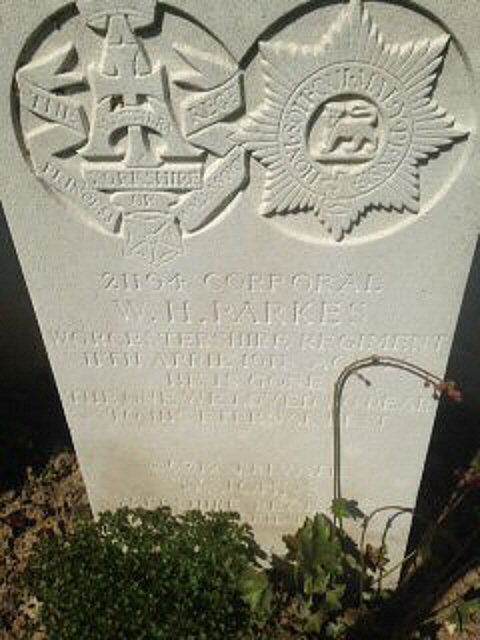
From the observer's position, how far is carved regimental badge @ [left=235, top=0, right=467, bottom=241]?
1703 mm

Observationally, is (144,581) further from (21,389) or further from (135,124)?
(135,124)

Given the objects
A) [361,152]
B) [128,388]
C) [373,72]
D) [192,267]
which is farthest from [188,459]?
[373,72]

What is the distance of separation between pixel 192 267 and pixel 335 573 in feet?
4.22

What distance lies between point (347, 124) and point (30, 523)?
8.15ft

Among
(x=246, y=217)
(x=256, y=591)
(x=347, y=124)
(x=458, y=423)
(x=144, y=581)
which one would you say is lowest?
(x=458, y=423)

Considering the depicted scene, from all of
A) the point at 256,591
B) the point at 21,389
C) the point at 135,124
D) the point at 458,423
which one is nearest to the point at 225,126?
the point at 135,124

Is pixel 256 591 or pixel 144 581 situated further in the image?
pixel 144 581

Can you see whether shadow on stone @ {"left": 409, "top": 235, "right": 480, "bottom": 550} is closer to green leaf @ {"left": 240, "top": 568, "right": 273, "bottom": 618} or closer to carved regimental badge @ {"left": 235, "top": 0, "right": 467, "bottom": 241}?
green leaf @ {"left": 240, "top": 568, "right": 273, "bottom": 618}

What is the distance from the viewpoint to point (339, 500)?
2479 mm

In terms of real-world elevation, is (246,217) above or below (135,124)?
below

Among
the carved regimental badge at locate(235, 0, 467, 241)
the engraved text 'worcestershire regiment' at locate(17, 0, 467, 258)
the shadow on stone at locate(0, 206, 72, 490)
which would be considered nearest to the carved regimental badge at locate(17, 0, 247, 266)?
the engraved text 'worcestershire regiment' at locate(17, 0, 467, 258)

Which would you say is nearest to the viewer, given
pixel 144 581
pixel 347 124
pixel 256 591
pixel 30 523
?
pixel 347 124

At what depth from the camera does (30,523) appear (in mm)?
3234

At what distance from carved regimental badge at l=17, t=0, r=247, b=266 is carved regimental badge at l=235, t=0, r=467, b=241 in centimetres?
11
